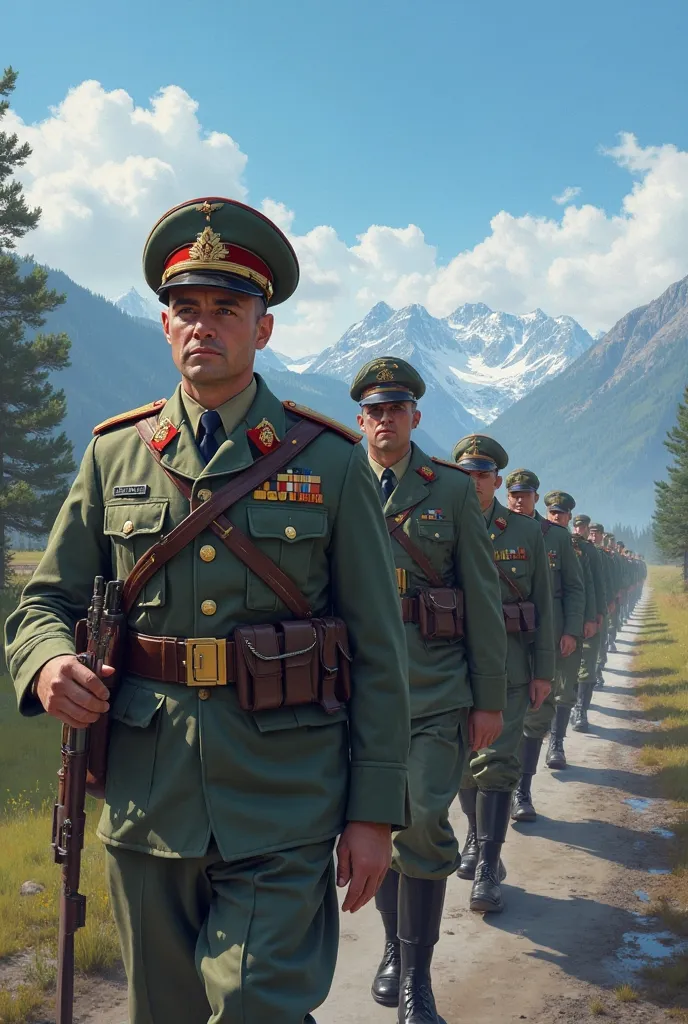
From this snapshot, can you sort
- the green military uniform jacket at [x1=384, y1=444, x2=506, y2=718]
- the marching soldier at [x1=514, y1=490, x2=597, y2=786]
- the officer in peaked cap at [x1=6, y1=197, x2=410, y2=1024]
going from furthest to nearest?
the marching soldier at [x1=514, y1=490, x2=597, y2=786]
the green military uniform jacket at [x1=384, y1=444, x2=506, y2=718]
the officer in peaked cap at [x1=6, y1=197, x2=410, y2=1024]

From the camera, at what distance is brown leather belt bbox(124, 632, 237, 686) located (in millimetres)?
2604

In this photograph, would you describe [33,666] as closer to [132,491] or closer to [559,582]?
[132,491]

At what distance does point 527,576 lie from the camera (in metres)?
7.27

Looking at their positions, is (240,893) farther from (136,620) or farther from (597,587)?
(597,587)

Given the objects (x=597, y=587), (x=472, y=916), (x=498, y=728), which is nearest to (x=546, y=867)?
(x=472, y=916)

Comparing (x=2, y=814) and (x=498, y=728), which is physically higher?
(x=498, y=728)

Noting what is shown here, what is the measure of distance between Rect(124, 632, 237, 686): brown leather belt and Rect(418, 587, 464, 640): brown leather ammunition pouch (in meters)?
2.42

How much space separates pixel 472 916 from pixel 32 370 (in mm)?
20461

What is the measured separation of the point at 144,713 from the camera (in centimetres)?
266

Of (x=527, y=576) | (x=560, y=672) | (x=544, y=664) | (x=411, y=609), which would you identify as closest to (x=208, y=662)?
(x=411, y=609)

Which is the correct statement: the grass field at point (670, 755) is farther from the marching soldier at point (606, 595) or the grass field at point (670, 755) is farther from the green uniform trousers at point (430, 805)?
the green uniform trousers at point (430, 805)

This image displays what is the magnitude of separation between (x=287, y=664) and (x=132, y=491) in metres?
0.70

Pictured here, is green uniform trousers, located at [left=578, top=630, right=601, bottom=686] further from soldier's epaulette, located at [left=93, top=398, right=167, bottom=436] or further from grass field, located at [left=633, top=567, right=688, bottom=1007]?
soldier's epaulette, located at [left=93, top=398, right=167, bottom=436]

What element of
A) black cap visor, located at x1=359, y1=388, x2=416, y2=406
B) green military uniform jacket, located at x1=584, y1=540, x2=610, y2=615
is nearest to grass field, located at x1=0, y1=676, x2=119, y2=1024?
black cap visor, located at x1=359, y1=388, x2=416, y2=406
